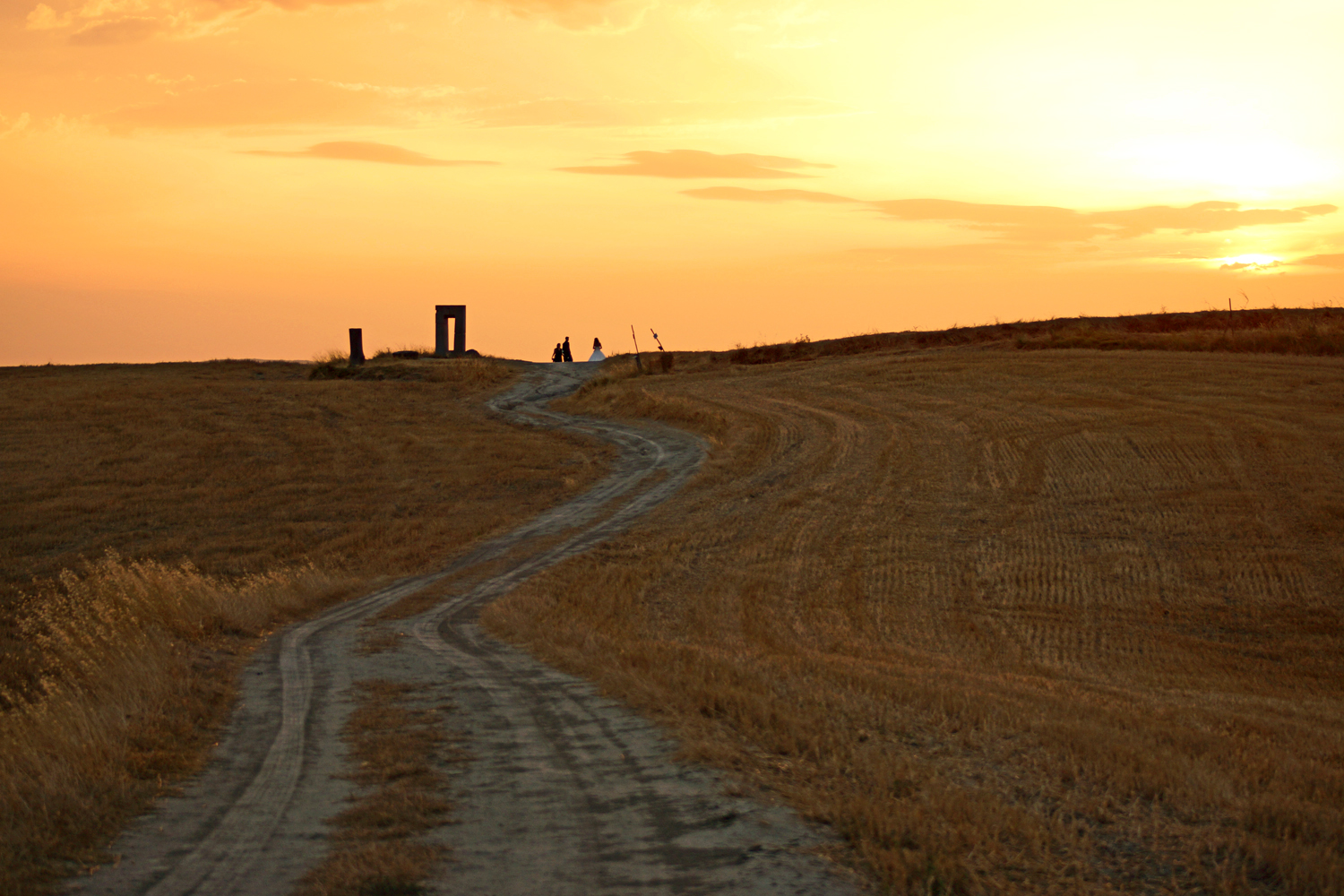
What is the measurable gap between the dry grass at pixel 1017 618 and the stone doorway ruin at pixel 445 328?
1882cm

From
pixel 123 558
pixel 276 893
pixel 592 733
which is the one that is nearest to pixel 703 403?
pixel 123 558

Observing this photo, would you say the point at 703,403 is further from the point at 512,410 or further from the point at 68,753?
the point at 68,753

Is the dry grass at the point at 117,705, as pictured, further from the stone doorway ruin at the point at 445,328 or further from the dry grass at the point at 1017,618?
the stone doorway ruin at the point at 445,328

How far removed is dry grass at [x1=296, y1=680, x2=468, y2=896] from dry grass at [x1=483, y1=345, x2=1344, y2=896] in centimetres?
136

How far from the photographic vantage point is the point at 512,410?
33312mm

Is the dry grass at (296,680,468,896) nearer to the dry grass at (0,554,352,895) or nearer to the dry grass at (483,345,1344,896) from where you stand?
the dry grass at (0,554,352,895)

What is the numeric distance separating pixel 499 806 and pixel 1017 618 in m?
9.11

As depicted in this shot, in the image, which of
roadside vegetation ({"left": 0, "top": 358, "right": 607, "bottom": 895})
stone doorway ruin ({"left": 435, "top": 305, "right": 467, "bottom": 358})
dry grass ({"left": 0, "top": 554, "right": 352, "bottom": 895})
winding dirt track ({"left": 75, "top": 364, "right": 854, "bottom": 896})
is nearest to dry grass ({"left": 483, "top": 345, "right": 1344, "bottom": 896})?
winding dirt track ({"left": 75, "top": 364, "right": 854, "bottom": 896})

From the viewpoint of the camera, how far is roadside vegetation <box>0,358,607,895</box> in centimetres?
585

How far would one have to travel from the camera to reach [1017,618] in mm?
12781

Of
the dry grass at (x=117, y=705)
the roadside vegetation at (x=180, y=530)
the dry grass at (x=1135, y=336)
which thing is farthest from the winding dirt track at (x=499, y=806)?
the dry grass at (x=1135, y=336)

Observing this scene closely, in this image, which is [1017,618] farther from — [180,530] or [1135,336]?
[1135,336]

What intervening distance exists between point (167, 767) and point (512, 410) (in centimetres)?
2770

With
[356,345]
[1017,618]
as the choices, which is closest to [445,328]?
[356,345]
